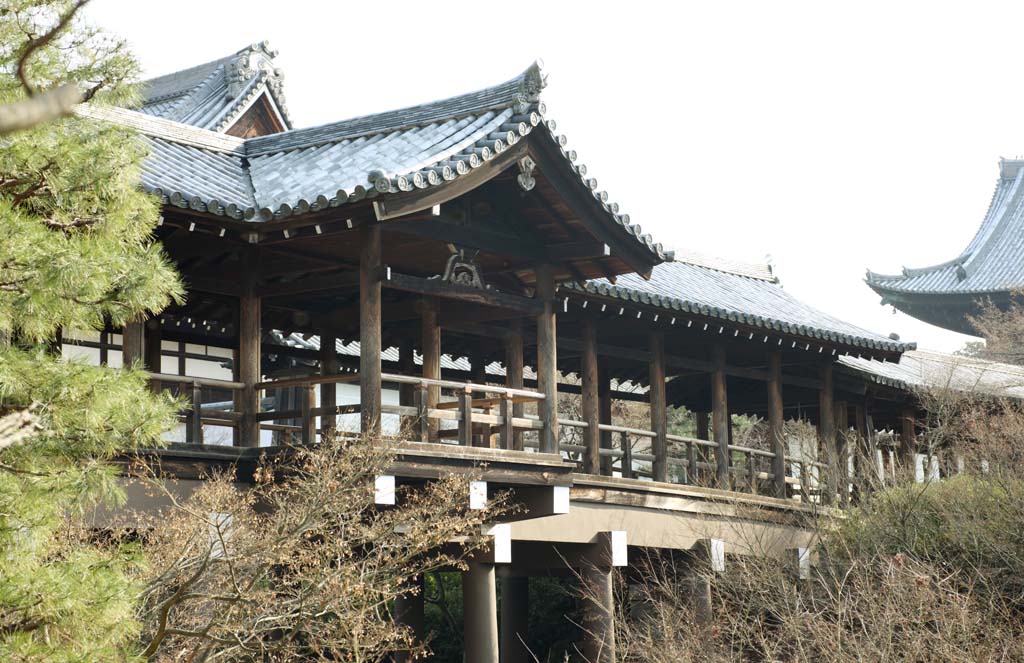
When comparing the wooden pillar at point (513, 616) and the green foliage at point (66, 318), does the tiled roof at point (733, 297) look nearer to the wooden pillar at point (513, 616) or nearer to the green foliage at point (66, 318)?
the wooden pillar at point (513, 616)

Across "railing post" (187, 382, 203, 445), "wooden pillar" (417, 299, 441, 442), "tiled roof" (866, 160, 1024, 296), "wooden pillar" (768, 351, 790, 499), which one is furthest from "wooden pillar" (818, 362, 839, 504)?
"tiled roof" (866, 160, 1024, 296)

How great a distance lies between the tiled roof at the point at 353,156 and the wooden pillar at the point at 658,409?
9.52 feet

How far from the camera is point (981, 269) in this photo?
3628 centimetres

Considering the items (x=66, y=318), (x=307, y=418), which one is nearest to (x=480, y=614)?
(x=307, y=418)

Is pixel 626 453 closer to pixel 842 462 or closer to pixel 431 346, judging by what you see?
pixel 431 346

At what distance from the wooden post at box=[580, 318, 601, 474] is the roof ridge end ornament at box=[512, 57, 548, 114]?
3.94 meters

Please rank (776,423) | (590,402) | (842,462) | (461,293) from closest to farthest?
(461,293) < (590,402) < (776,423) < (842,462)

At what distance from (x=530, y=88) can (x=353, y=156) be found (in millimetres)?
1958

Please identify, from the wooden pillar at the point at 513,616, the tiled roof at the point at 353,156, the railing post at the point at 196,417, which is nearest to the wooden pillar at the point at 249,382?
the railing post at the point at 196,417

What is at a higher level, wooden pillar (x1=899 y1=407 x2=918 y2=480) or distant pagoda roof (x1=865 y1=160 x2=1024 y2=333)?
distant pagoda roof (x1=865 y1=160 x2=1024 y2=333)

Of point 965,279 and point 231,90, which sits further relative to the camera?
point 965,279

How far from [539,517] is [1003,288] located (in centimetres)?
2556

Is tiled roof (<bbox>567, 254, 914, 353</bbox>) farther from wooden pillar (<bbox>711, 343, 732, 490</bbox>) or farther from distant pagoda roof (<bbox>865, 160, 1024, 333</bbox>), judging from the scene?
distant pagoda roof (<bbox>865, 160, 1024, 333</bbox>)

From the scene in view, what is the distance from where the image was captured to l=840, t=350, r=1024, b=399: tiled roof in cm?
2052
